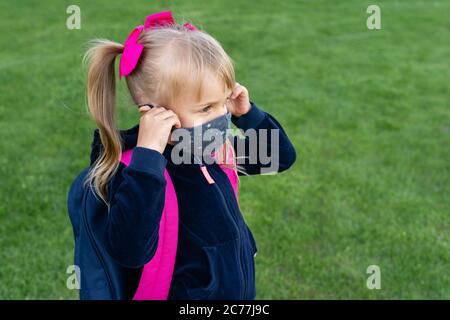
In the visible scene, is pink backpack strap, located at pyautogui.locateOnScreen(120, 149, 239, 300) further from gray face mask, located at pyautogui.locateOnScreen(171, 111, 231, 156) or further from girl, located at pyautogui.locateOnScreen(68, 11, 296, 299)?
gray face mask, located at pyautogui.locateOnScreen(171, 111, 231, 156)

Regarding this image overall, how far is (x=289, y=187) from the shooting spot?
4.48 meters

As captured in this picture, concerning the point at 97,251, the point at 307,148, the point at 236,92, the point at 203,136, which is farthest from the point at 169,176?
the point at 307,148

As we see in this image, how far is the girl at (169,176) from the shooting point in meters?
1.66

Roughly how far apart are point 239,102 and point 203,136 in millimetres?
337

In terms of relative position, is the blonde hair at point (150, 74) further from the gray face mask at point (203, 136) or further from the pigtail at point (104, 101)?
the gray face mask at point (203, 136)

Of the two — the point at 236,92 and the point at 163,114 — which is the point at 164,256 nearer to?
the point at 163,114

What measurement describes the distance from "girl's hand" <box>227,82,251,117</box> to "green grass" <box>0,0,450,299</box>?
0.39 m

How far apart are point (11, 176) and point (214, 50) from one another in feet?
10.4

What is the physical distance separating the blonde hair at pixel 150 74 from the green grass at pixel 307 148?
0.36ft

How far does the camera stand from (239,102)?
203cm

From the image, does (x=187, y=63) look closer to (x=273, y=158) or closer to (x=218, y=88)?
(x=218, y=88)

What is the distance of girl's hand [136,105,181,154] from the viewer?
157 centimetres

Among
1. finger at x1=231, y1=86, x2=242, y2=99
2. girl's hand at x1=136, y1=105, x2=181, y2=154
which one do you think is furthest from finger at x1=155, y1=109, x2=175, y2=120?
finger at x1=231, y1=86, x2=242, y2=99

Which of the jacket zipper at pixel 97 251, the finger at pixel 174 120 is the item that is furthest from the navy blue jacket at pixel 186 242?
the finger at pixel 174 120
